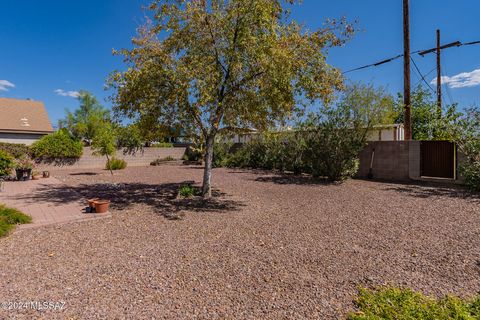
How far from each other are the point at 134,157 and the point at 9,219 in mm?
A: 15463

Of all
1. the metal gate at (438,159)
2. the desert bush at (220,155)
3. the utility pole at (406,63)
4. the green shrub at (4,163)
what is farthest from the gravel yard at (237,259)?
the desert bush at (220,155)

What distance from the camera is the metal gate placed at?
11047mm

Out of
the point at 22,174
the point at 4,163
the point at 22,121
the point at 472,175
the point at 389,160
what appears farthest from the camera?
the point at 22,121

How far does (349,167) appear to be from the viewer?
11.4 m

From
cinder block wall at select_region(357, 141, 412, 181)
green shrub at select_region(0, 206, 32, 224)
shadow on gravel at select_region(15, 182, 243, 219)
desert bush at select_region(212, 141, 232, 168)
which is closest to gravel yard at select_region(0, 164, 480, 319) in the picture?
shadow on gravel at select_region(15, 182, 243, 219)

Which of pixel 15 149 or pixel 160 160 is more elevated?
pixel 15 149

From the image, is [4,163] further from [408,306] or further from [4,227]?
[408,306]

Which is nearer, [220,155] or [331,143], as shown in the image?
[331,143]

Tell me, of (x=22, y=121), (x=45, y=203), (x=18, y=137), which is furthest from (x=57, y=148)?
(x=45, y=203)

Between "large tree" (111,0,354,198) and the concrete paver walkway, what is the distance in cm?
291

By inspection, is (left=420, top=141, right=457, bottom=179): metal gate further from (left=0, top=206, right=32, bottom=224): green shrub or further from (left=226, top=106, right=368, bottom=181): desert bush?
(left=0, top=206, right=32, bottom=224): green shrub

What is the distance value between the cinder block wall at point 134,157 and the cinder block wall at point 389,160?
48.9ft

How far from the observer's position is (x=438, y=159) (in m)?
11.3

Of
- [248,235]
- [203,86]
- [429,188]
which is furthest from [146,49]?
[429,188]
